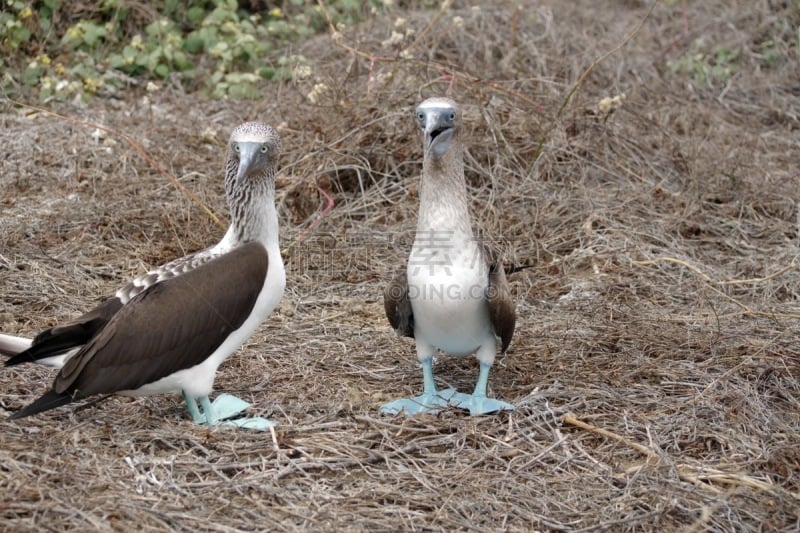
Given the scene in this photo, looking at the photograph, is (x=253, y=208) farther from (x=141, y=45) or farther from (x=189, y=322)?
(x=141, y=45)

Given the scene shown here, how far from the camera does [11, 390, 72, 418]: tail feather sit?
374cm

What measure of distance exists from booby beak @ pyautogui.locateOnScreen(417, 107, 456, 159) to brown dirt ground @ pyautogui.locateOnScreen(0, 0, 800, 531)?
1.12 metres

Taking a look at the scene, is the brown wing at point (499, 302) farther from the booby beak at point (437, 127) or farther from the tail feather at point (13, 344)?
the tail feather at point (13, 344)

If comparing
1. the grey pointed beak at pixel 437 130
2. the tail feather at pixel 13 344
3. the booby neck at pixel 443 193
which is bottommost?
the tail feather at pixel 13 344

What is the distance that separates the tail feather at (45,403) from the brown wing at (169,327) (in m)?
0.02

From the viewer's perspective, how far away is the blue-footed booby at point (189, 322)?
3.88 m

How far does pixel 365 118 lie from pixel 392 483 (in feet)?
11.8

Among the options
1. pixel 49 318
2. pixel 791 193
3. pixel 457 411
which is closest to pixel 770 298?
pixel 791 193

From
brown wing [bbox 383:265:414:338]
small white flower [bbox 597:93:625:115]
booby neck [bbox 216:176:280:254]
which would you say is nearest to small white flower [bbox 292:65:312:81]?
small white flower [bbox 597:93:625:115]

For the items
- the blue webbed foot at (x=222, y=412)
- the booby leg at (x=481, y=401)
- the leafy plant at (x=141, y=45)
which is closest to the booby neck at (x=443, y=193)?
the booby leg at (x=481, y=401)

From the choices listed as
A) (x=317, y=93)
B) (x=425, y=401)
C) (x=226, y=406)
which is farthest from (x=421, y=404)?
(x=317, y=93)

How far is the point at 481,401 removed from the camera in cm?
429

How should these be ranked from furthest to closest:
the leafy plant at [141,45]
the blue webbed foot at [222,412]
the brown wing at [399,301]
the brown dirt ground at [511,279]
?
1. the leafy plant at [141,45]
2. the brown wing at [399,301]
3. the blue webbed foot at [222,412]
4. the brown dirt ground at [511,279]

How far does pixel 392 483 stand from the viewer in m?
3.70
